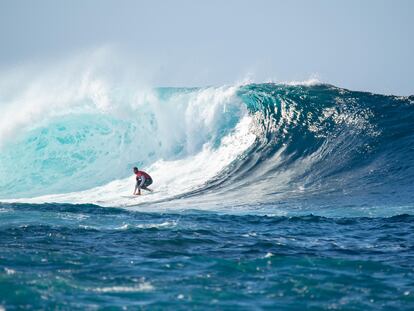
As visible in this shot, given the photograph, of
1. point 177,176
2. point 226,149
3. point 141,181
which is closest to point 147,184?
point 141,181

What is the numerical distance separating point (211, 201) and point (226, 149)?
6.41m

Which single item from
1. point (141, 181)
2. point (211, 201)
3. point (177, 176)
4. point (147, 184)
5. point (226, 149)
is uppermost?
point (226, 149)

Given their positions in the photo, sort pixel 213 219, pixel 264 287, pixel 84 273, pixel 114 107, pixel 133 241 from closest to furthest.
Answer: pixel 264 287 → pixel 84 273 → pixel 133 241 → pixel 213 219 → pixel 114 107

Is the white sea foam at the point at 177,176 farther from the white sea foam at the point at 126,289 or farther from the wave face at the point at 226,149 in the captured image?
the white sea foam at the point at 126,289

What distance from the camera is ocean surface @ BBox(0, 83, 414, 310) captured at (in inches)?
288

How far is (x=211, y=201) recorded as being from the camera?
17844 mm

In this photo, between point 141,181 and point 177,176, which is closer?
point 141,181

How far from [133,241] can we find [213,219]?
328cm

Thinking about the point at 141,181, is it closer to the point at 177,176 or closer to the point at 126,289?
the point at 177,176

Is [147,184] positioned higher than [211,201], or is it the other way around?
[147,184]

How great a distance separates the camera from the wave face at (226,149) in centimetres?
1852

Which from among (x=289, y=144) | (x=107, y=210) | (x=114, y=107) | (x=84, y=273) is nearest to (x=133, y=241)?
(x=84, y=273)

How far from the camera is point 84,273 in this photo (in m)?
7.84

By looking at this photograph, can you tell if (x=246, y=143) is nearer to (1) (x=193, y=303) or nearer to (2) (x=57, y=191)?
(2) (x=57, y=191)
